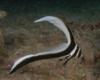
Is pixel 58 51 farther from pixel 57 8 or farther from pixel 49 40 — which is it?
pixel 57 8

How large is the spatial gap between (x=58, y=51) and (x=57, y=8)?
0.31 meters

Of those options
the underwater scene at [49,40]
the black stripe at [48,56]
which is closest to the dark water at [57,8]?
the underwater scene at [49,40]

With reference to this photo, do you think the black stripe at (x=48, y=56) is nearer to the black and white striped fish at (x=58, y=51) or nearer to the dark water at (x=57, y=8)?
the black and white striped fish at (x=58, y=51)

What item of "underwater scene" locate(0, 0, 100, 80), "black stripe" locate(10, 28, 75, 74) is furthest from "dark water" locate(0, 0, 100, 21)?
"black stripe" locate(10, 28, 75, 74)

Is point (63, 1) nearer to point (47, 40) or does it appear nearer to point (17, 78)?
point (47, 40)

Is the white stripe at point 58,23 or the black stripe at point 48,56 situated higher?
the white stripe at point 58,23

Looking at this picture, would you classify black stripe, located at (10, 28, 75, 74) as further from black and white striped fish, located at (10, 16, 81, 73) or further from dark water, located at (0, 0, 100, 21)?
dark water, located at (0, 0, 100, 21)

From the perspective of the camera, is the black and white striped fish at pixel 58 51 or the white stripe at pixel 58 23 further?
the white stripe at pixel 58 23

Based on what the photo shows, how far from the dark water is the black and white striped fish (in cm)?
7

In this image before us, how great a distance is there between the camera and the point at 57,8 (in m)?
1.83

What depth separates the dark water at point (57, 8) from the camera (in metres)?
1.80

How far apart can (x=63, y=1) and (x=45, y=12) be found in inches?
5.7

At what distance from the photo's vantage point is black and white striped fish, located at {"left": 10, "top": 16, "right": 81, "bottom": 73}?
64.4 inches

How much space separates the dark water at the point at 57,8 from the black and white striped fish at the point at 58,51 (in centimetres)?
7
